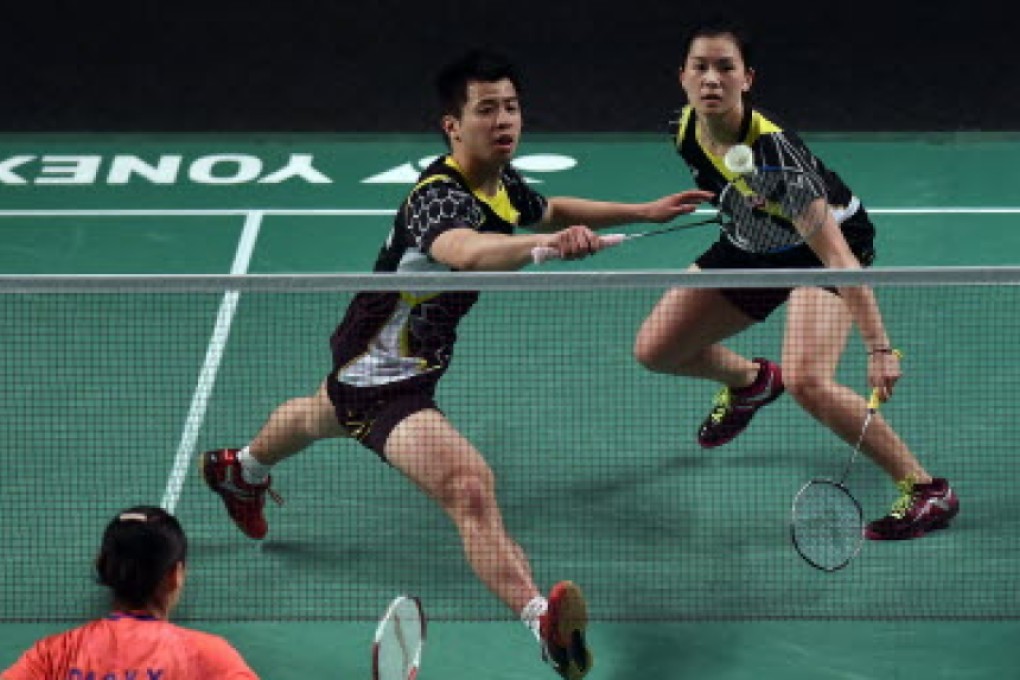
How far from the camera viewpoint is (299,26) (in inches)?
559

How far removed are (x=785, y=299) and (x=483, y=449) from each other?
1.42m

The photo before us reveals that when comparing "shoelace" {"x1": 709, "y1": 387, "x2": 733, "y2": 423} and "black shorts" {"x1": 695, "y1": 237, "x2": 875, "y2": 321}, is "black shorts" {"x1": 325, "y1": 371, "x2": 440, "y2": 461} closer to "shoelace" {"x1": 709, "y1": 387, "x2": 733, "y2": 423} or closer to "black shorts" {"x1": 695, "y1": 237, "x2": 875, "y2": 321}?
"black shorts" {"x1": 695, "y1": 237, "x2": 875, "y2": 321}

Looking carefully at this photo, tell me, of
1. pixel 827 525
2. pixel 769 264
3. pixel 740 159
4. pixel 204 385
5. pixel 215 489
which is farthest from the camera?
pixel 204 385

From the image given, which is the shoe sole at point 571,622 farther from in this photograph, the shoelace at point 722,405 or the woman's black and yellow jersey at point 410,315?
the shoelace at point 722,405

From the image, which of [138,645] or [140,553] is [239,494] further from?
[140,553]

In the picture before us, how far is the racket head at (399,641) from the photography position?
6.53 meters

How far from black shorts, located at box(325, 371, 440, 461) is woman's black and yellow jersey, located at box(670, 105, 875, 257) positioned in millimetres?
1518

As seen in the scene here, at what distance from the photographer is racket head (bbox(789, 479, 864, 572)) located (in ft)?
26.7

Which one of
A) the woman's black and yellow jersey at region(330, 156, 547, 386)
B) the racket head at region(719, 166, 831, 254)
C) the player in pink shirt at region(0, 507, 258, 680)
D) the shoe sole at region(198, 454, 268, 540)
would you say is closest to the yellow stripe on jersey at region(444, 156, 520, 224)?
the woman's black and yellow jersey at region(330, 156, 547, 386)

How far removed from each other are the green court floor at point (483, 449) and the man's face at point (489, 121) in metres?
1.59

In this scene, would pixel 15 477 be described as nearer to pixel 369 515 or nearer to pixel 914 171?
pixel 369 515

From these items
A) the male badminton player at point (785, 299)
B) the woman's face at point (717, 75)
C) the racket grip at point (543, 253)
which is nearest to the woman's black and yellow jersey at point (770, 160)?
the male badminton player at point (785, 299)

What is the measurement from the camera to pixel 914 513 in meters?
8.73

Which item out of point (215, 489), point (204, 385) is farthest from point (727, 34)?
point (204, 385)
